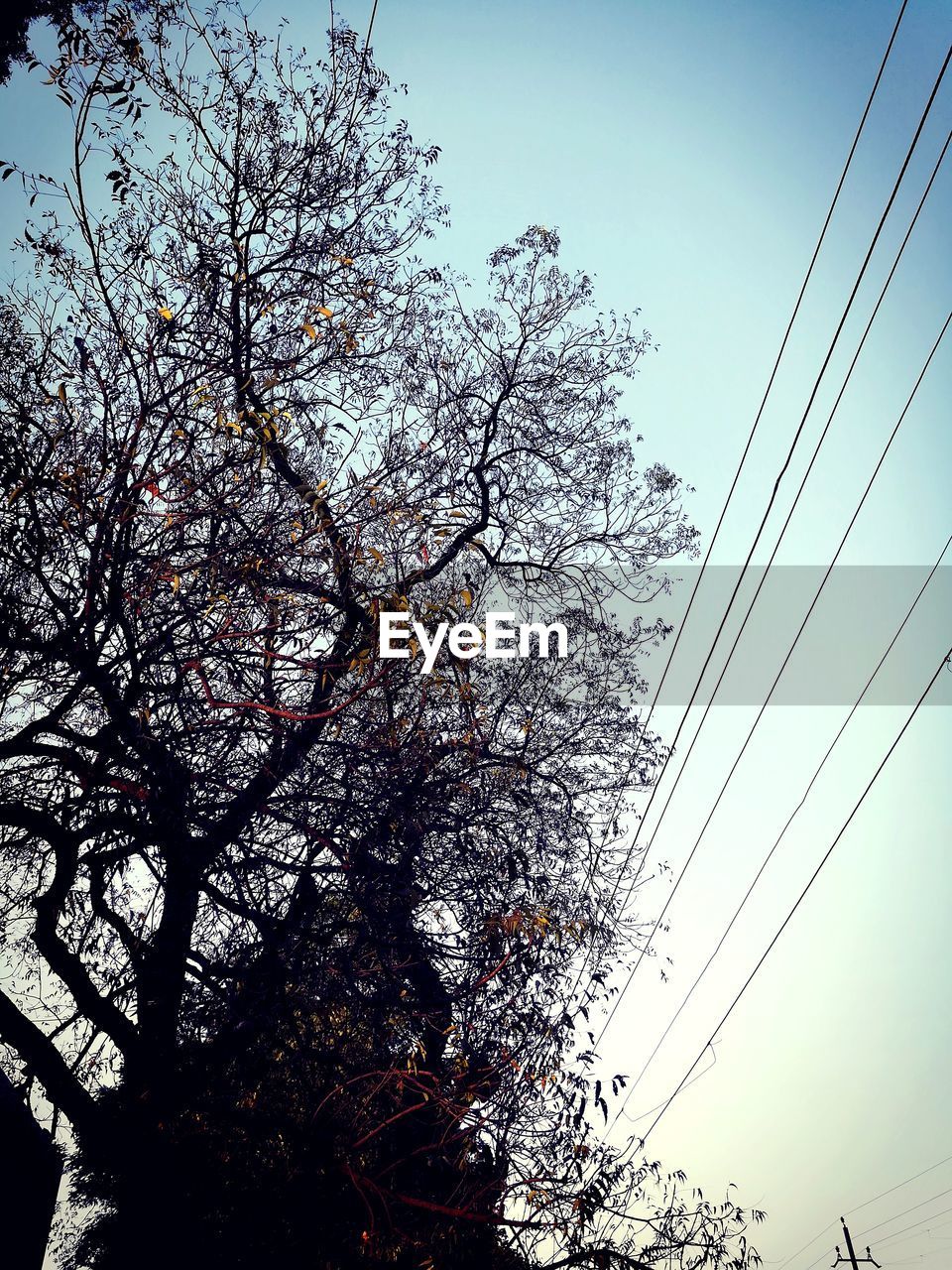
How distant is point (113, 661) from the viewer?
436 centimetres

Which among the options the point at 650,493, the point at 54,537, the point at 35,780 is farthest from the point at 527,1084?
the point at 650,493

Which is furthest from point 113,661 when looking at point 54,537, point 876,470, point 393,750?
point 876,470

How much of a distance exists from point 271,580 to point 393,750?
1.55 m

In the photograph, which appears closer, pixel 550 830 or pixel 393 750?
pixel 393 750

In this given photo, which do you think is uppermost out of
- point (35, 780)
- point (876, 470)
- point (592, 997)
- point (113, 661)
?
point (876, 470)

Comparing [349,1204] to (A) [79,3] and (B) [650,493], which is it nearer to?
(B) [650,493]

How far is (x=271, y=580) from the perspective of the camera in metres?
5.14

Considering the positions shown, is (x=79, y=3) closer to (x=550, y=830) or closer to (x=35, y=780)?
(x=35, y=780)

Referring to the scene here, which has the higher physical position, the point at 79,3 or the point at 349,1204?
the point at 79,3

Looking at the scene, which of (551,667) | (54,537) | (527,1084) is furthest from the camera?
(551,667)

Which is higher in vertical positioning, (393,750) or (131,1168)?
(393,750)

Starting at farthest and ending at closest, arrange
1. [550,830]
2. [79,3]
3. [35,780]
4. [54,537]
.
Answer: [550,830]
[79,3]
[35,780]
[54,537]

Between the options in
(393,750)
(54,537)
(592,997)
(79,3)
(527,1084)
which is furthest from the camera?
(592,997)

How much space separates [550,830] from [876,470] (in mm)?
4314
